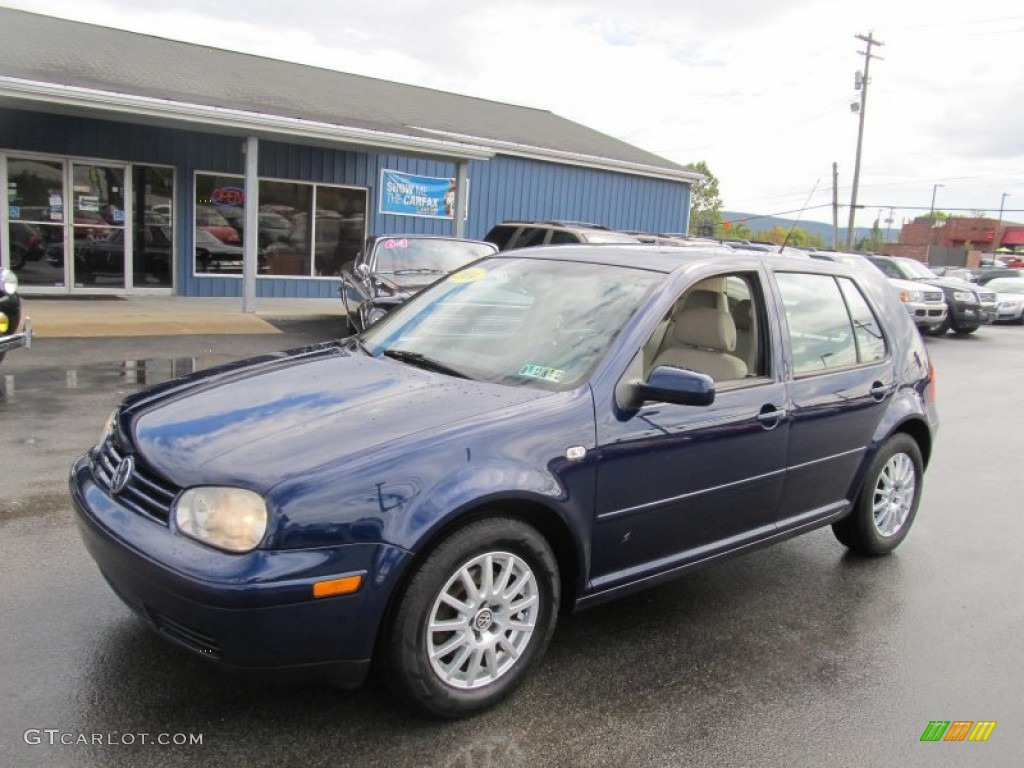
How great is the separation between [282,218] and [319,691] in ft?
49.5

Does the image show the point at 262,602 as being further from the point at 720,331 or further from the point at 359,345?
the point at 720,331

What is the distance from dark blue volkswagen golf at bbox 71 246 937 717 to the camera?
2.56 metres

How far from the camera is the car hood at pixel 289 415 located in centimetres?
269

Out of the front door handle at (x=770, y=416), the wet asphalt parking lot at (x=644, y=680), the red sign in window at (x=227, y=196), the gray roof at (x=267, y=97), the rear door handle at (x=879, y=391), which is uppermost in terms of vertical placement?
the gray roof at (x=267, y=97)

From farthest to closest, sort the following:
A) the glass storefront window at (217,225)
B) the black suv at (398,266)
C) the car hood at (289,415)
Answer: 1. the glass storefront window at (217,225)
2. the black suv at (398,266)
3. the car hood at (289,415)

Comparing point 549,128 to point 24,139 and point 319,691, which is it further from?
point 319,691

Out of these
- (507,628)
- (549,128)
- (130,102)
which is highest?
(549,128)

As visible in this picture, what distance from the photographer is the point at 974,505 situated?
5.91 meters

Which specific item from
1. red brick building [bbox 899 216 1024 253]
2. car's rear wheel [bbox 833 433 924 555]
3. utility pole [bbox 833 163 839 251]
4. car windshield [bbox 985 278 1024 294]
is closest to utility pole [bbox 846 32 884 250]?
utility pole [bbox 833 163 839 251]

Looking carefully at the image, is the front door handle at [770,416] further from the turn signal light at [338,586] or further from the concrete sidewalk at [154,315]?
the concrete sidewalk at [154,315]

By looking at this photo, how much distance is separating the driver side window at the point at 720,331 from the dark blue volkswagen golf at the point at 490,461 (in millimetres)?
11

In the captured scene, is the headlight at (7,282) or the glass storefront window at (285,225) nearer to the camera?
the headlight at (7,282)

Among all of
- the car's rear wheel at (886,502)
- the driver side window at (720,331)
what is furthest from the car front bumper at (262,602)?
the car's rear wheel at (886,502)

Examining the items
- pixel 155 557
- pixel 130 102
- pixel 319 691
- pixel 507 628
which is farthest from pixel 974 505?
pixel 130 102
